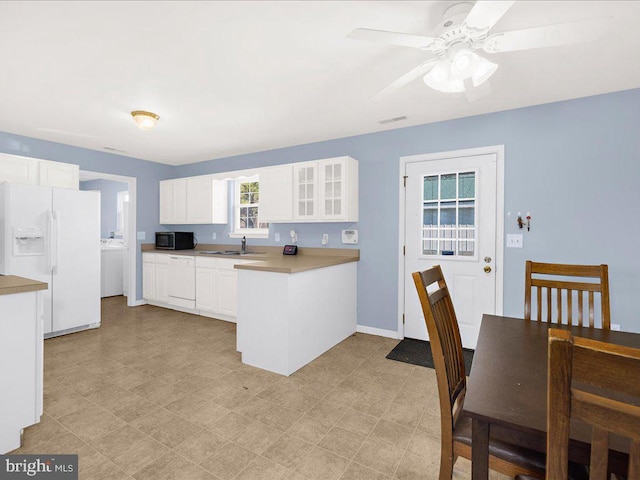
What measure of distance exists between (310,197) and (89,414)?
112 inches

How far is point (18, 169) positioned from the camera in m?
3.63

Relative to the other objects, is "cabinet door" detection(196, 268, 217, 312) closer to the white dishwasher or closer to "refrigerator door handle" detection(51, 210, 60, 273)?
the white dishwasher

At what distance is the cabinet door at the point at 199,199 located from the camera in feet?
15.8

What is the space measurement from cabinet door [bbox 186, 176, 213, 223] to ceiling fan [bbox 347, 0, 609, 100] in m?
3.74

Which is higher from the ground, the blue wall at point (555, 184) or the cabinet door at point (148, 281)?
the blue wall at point (555, 184)

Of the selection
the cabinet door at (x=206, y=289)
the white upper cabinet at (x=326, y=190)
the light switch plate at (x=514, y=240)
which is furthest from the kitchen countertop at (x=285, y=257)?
the light switch plate at (x=514, y=240)

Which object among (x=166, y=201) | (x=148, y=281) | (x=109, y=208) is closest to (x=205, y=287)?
(x=148, y=281)

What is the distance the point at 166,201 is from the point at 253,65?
3802 millimetres

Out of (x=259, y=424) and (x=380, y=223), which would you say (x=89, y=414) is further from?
(x=380, y=223)

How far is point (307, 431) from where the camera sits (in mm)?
1934

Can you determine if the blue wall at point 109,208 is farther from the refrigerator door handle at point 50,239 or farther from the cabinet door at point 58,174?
the refrigerator door handle at point 50,239

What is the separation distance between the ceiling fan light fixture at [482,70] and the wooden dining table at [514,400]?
141cm

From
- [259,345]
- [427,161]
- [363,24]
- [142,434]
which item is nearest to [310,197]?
[427,161]

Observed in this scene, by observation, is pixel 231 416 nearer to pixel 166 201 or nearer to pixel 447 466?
pixel 447 466
